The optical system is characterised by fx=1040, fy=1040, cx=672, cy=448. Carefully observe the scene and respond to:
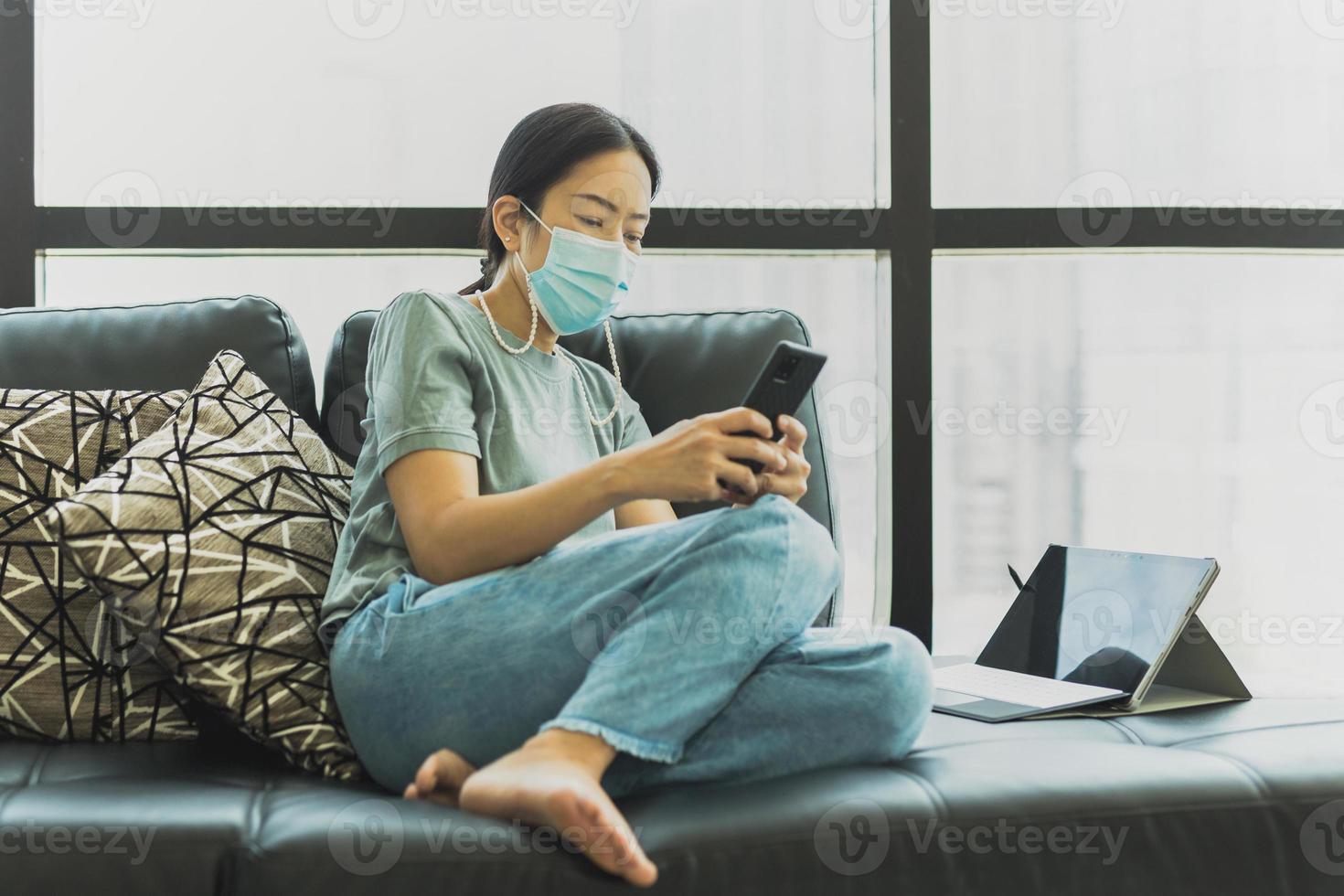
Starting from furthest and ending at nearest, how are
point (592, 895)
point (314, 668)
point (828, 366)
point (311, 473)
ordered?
point (828, 366)
point (311, 473)
point (314, 668)
point (592, 895)

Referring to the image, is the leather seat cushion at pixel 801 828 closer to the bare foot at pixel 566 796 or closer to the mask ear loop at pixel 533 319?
the bare foot at pixel 566 796

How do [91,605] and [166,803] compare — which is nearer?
[166,803]

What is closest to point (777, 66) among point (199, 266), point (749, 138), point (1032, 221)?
point (749, 138)

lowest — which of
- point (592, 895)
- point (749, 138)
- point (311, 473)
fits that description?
point (592, 895)

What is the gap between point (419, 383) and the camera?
121 cm

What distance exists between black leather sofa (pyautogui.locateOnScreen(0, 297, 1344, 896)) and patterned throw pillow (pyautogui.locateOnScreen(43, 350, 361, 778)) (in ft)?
0.25

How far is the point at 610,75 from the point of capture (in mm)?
2000

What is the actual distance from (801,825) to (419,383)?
2.11ft

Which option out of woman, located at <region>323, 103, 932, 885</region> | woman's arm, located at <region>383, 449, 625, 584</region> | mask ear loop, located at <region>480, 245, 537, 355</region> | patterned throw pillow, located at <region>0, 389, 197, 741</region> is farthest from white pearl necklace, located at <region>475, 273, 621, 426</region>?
patterned throw pillow, located at <region>0, 389, 197, 741</region>

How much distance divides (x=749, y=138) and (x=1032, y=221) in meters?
0.58

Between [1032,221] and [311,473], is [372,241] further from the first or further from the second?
[1032,221]

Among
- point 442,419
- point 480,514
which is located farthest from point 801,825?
point 442,419

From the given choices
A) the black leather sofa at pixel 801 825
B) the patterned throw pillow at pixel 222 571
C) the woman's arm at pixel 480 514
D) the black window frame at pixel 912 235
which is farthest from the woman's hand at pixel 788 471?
the black window frame at pixel 912 235

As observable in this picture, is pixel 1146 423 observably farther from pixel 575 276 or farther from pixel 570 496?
pixel 570 496
